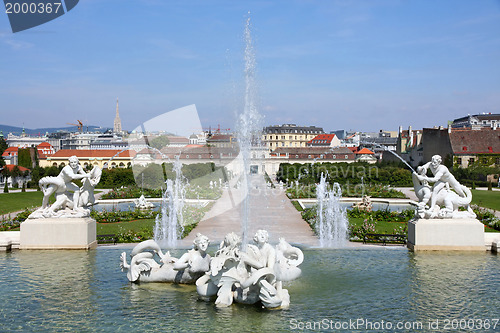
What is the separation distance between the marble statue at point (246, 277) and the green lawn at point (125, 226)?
35.8 ft

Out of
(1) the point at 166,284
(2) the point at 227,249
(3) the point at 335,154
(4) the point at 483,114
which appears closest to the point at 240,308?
(2) the point at 227,249

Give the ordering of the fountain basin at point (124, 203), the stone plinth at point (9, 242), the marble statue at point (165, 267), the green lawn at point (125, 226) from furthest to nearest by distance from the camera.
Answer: the fountain basin at point (124, 203)
the green lawn at point (125, 226)
the stone plinth at point (9, 242)
the marble statue at point (165, 267)

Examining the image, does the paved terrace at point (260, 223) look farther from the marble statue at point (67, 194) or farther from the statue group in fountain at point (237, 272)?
the statue group in fountain at point (237, 272)

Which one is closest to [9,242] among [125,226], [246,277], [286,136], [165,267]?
[165,267]

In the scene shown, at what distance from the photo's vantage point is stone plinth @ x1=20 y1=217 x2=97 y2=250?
14.1 metres

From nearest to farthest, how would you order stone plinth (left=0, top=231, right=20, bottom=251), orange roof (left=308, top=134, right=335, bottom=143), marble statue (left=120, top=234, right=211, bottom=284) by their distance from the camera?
marble statue (left=120, top=234, right=211, bottom=284), stone plinth (left=0, top=231, right=20, bottom=251), orange roof (left=308, top=134, right=335, bottom=143)

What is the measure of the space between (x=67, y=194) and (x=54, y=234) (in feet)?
4.08

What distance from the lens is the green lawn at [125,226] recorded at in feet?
66.1

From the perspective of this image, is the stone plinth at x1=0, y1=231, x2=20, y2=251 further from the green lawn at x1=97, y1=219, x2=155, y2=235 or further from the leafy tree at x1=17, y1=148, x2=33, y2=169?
the leafy tree at x1=17, y1=148, x2=33, y2=169

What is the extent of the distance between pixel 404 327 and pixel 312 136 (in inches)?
5306

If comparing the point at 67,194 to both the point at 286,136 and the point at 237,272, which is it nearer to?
the point at 237,272

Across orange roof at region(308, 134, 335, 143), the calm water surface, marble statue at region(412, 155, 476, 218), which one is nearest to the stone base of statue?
marble statue at region(412, 155, 476, 218)

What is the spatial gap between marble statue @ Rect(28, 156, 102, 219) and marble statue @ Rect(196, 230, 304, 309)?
6232 millimetres

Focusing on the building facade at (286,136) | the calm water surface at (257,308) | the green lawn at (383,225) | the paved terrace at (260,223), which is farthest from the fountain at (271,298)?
the building facade at (286,136)
